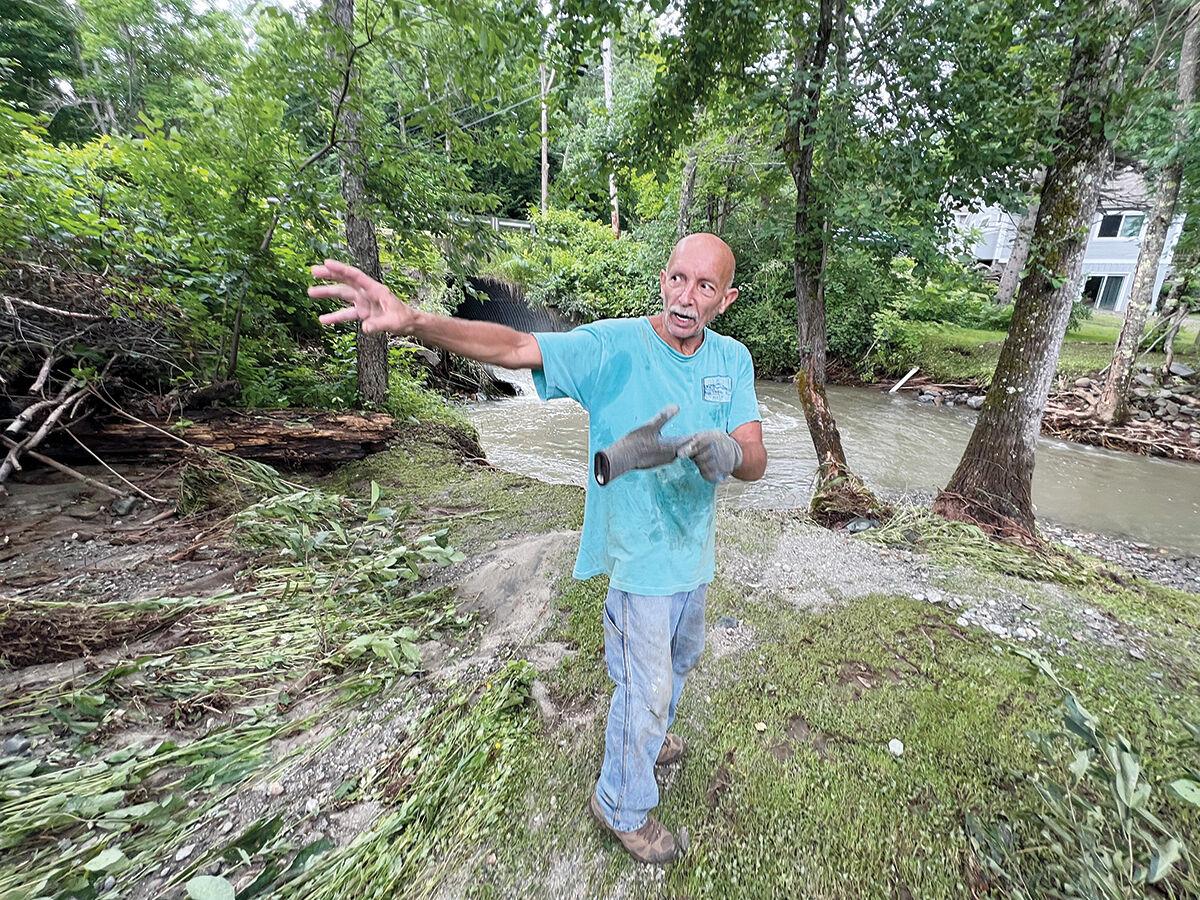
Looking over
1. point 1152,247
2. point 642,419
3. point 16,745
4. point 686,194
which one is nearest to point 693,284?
point 642,419

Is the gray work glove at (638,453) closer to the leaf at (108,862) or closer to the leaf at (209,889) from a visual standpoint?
the leaf at (209,889)

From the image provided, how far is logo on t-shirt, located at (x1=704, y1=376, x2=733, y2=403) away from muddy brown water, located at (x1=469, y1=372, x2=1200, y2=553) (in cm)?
545

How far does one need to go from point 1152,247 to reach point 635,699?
1243 cm

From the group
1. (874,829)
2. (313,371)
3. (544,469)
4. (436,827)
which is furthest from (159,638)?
(544,469)

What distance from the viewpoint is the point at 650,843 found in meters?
1.62

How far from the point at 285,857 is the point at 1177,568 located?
7.90m

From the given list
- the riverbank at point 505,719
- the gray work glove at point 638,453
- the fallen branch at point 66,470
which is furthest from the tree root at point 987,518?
the fallen branch at point 66,470

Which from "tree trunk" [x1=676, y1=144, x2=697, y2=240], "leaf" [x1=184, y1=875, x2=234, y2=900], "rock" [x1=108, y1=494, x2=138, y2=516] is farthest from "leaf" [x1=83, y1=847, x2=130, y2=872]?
"tree trunk" [x1=676, y1=144, x2=697, y2=240]

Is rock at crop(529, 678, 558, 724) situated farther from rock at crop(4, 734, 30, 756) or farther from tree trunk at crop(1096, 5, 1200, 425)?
tree trunk at crop(1096, 5, 1200, 425)

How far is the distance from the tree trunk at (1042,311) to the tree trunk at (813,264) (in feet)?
2.93

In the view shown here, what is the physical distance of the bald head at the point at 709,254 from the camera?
157 centimetres

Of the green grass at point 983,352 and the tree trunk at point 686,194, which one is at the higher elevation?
the tree trunk at point 686,194

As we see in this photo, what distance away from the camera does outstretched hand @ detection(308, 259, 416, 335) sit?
1.34m

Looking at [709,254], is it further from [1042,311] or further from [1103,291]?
[1103,291]
